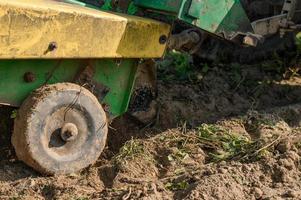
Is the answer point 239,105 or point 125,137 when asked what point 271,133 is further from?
point 125,137

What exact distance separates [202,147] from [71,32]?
138 cm

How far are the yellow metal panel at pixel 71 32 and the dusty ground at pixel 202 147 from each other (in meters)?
0.74

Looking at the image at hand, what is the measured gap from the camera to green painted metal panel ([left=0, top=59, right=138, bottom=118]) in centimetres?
439

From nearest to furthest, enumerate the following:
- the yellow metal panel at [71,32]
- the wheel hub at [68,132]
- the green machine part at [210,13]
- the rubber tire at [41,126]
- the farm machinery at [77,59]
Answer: the yellow metal panel at [71,32]
the farm machinery at [77,59]
the rubber tire at [41,126]
the wheel hub at [68,132]
the green machine part at [210,13]

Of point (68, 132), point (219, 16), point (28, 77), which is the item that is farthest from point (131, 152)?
point (219, 16)

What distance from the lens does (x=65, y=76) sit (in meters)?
4.71

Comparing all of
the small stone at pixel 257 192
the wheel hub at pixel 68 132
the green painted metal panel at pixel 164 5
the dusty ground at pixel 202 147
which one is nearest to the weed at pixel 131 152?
the dusty ground at pixel 202 147

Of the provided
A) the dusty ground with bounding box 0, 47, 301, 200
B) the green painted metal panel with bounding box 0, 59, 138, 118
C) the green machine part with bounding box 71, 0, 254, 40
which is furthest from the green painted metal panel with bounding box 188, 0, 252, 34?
the dusty ground with bounding box 0, 47, 301, 200

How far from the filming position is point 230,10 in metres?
5.27

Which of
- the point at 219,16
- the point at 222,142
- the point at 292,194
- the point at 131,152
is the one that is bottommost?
the point at 131,152

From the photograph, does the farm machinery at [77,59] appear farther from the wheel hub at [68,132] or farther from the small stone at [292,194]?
the small stone at [292,194]

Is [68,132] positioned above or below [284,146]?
below

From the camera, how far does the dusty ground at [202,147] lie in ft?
14.3

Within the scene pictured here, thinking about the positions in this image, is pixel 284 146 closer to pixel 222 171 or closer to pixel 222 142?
pixel 222 142
